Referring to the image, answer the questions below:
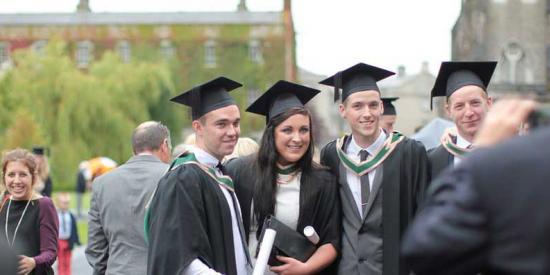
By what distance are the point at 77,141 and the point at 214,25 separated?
81.4 ft

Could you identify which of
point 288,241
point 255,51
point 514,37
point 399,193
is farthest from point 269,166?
point 255,51

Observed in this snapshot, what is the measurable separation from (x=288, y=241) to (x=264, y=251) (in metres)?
0.50

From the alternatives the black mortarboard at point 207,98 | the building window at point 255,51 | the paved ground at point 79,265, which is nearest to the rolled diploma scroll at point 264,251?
the black mortarboard at point 207,98

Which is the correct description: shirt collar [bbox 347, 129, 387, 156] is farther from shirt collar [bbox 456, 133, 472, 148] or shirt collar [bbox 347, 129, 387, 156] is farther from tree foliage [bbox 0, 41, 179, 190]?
tree foliage [bbox 0, 41, 179, 190]

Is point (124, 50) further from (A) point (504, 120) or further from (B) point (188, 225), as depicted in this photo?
(A) point (504, 120)

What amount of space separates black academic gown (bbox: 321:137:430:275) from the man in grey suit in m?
1.69

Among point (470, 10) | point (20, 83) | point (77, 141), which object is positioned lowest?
point (77, 141)

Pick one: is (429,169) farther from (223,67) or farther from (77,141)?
(223,67)

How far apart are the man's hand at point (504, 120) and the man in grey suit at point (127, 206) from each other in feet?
13.3

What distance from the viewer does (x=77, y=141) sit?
1587 inches

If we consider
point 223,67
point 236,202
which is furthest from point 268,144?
point 223,67

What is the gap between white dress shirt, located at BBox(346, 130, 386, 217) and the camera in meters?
4.94

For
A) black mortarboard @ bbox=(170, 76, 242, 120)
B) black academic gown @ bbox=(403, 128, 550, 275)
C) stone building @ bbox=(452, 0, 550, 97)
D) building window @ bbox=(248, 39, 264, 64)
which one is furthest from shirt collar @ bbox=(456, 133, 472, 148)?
building window @ bbox=(248, 39, 264, 64)

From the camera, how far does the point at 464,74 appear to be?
16.7ft
